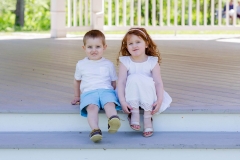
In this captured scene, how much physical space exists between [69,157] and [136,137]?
16.8 inches

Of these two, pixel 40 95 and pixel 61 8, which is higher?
pixel 61 8

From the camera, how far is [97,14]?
442 inches

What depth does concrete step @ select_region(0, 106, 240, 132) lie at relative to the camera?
3861 mm

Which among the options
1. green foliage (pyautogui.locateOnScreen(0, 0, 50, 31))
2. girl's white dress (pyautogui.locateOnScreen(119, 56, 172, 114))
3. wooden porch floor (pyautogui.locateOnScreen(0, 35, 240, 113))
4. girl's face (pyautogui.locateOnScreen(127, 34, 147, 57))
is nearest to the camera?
girl's white dress (pyautogui.locateOnScreen(119, 56, 172, 114))

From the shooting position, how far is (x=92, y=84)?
4.02m

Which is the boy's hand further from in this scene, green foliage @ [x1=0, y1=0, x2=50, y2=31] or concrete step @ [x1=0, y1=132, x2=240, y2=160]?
green foliage @ [x1=0, y1=0, x2=50, y2=31]

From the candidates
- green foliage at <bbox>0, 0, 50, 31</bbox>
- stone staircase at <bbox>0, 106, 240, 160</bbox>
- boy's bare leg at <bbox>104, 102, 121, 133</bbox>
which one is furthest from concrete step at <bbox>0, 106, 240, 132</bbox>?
green foliage at <bbox>0, 0, 50, 31</bbox>

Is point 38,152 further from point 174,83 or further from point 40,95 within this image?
point 174,83

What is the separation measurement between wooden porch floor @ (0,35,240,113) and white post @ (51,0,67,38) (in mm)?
1760

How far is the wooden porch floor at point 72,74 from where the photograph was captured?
13.4ft

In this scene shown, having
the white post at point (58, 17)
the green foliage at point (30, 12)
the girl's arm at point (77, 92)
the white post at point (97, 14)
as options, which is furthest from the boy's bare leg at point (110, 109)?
the green foliage at point (30, 12)

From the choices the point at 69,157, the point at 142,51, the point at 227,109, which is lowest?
the point at 69,157

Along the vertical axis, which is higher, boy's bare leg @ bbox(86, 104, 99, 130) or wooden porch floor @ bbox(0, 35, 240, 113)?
wooden porch floor @ bbox(0, 35, 240, 113)

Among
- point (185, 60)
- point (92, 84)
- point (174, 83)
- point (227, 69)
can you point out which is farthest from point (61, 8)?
point (92, 84)
